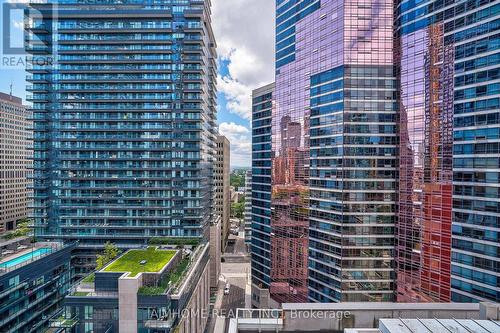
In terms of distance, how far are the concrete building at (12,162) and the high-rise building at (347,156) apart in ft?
443

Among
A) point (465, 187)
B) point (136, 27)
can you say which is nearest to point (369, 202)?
point (465, 187)

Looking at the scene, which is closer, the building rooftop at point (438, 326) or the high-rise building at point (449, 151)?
the building rooftop at point (438, 326)

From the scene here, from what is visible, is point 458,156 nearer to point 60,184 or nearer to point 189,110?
point 189,110

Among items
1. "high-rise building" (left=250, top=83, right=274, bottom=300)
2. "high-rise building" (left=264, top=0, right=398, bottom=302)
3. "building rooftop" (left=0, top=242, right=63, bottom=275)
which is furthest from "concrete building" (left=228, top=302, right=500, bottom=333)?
"high-rise building" (left=250, top=83, right=274, bottom=300)

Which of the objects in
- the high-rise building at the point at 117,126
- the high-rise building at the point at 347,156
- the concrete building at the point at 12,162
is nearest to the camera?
the high-rise building at the point at 347,156

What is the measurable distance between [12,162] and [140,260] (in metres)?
135

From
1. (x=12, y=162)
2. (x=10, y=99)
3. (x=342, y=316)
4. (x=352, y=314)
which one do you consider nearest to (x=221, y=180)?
(x=342, y=316)

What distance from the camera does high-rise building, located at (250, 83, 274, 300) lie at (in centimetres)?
7388

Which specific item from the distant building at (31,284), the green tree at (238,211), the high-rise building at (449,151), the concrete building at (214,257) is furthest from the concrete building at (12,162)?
the high-rise building at (449,151)

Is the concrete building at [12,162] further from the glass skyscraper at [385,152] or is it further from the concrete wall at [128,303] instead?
the glass skyscraper at [385,152]

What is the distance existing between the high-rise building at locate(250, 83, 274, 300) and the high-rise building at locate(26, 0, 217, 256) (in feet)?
53.5

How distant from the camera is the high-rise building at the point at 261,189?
73.9 meters

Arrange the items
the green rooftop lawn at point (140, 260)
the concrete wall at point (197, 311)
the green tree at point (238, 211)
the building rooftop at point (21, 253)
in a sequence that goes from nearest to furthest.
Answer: the green rooftop lawn at point (140, 260) → the concrete wall at point (197, 311) → the building rooftop at point (21, 253) → the green tree at point (238, 211)

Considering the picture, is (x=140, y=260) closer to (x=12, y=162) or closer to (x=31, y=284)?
(x=31, y=284)
